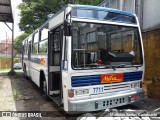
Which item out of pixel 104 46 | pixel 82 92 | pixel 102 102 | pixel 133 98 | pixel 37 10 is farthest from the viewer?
pixel 37 10

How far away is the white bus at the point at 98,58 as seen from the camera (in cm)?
523

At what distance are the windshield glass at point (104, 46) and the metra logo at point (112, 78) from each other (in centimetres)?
24

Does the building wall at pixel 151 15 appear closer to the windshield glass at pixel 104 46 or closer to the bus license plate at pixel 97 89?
the windshield glass at pixel 104 46

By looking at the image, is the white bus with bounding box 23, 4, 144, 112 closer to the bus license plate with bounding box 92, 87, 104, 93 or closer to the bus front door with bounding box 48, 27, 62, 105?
the bus license plate with bounding box 92, 87, 104, 93

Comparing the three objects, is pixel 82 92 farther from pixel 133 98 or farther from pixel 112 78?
pixel 133 98

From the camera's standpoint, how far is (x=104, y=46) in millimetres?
5863

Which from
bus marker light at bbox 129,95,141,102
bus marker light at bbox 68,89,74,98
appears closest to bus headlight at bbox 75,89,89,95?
bus marker light at bbox 68,89,74,98

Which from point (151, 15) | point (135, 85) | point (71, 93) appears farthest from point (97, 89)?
point (151, 15)

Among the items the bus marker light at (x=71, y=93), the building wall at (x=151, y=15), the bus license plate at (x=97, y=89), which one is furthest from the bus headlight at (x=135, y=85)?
the building wall at (x=151, y=15)

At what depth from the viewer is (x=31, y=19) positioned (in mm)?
20719

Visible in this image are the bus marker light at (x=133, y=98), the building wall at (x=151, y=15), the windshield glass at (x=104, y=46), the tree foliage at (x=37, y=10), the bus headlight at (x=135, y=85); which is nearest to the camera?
the windshield glass at (x=104, y=46)

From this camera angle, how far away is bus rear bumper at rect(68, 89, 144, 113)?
203 inches

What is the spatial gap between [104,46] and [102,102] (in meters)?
1.50

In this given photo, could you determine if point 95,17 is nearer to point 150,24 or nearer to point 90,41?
point 90,41
